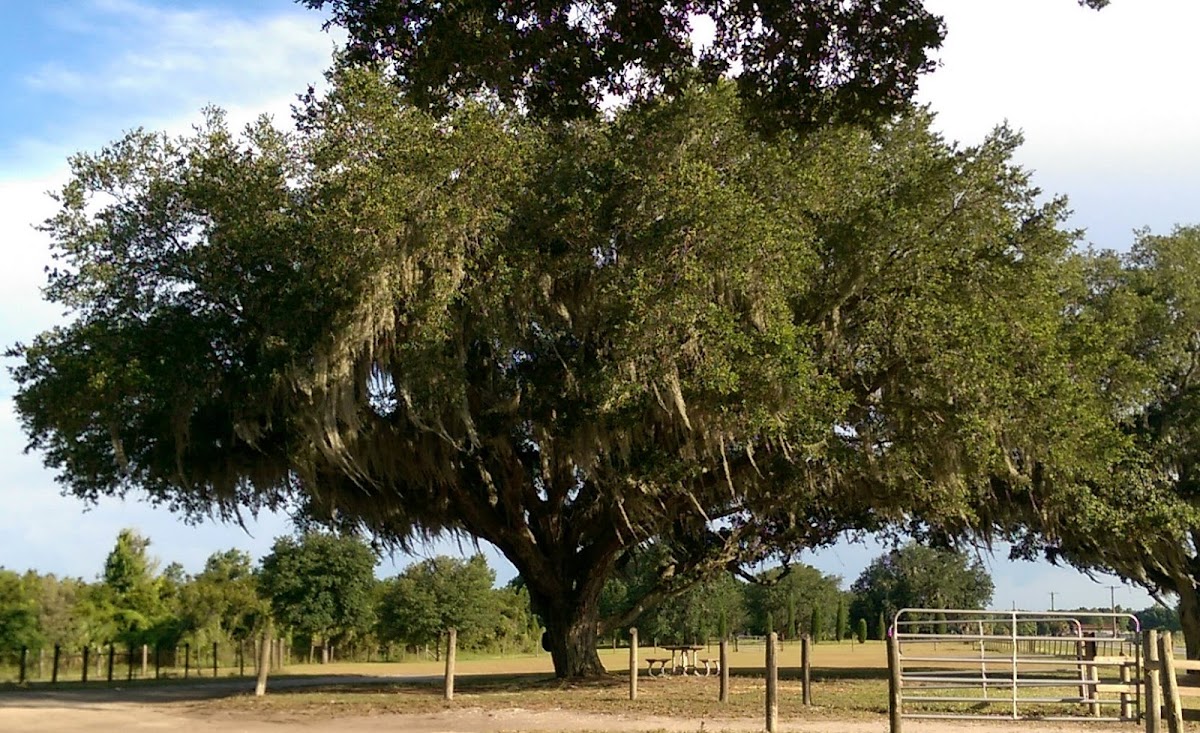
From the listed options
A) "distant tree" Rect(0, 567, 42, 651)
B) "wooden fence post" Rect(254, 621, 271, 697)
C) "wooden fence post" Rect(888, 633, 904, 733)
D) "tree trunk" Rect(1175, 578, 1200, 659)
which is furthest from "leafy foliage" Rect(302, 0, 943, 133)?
"distant tree" Rect(0, 567, 42, 651)

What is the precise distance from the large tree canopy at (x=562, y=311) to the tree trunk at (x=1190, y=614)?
1145cm

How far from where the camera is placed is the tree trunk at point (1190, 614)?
2916 centimetres

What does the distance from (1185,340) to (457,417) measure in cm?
1936

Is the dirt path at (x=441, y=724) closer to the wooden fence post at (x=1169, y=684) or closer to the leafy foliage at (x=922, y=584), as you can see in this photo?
the wooden fence post at (x=1169, y=684)

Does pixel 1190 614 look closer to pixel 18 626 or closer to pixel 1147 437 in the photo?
pixel 1147 437

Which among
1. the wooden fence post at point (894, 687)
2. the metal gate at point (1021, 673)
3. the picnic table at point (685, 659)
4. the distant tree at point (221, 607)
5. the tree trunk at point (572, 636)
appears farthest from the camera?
the distant tree at point (221, 607)

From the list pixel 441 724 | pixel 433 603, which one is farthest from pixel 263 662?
pixel 433 603

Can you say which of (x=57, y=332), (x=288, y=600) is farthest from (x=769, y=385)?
(x=288, y=600)

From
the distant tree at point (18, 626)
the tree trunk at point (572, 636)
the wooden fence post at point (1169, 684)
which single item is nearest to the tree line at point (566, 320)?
the tree trunk at point (572, 636)

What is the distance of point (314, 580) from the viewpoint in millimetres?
47594

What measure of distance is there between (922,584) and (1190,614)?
2241 inches

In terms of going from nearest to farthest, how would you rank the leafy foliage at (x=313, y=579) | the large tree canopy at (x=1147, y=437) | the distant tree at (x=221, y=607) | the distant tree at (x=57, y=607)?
the large tree canopy at (x=1147, y=437)
the distant tree at (x=57, y=607)
the distant tree at (x=221, y=607)
the leafy foliage at (x=313, y=579)

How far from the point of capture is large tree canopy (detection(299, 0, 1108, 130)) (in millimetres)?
9937

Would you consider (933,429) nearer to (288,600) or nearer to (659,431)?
(659,431)
